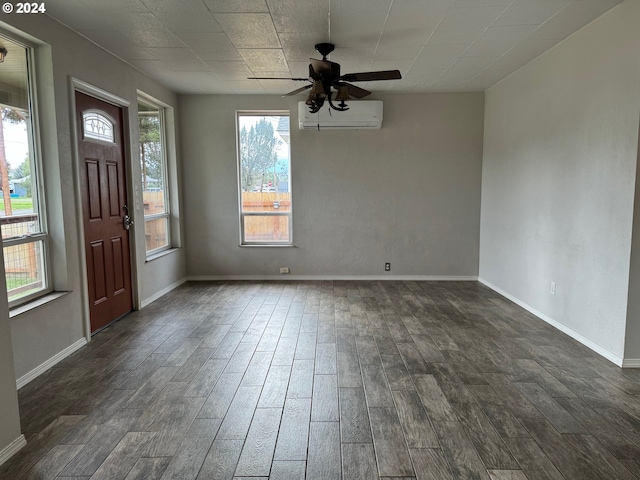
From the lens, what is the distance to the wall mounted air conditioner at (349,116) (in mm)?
5402

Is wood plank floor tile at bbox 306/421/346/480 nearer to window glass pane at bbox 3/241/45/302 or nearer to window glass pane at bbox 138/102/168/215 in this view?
window glass pane at bbox 3/241/45/302

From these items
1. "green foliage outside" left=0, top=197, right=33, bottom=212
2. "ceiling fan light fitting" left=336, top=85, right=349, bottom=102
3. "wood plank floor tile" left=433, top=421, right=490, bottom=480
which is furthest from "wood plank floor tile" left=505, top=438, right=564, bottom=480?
"green foliage outside" left=0, top=197, right=33, bottom=212

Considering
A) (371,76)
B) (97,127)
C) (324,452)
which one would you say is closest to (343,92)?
(371,76)

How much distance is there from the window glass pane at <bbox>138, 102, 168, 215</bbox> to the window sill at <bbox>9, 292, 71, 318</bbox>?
1.89 metres

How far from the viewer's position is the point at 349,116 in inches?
213

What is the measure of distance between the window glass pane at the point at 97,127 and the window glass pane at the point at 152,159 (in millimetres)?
697

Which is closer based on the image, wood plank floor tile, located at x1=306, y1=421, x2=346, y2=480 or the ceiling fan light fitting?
wood plank floor tile, located at x1=306, y1=421, x2=346, y2=480

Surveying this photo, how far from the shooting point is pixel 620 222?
2980 millimetres

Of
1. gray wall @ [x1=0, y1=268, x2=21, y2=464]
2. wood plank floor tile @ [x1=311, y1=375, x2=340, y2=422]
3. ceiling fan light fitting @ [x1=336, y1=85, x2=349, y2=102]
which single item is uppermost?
ceiling fan light fitting @ [x1=336, y1=85, x2=349, y2=102]

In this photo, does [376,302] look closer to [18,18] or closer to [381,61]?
[381,61]

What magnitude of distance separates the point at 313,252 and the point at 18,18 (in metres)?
4.13

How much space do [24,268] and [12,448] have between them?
1.47 meters

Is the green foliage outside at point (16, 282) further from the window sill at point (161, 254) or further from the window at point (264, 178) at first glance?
the window at point (264, 178)

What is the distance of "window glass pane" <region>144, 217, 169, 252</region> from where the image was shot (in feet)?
16.6
